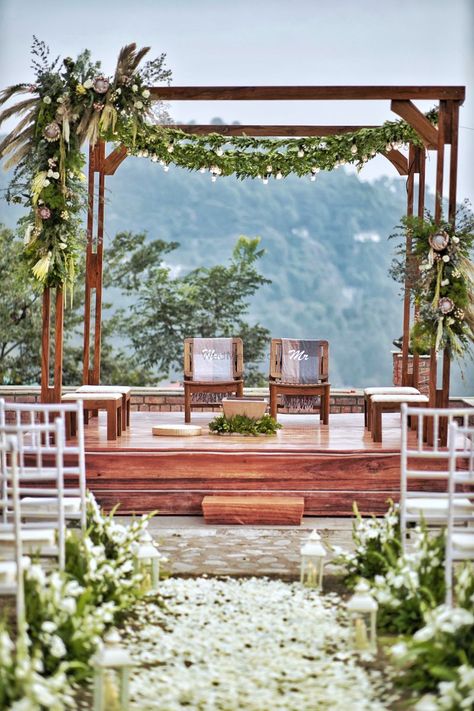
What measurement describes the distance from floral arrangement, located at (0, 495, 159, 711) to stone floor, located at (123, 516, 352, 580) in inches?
Answer: 21.5

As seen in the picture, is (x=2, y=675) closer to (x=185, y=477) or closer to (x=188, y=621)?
(x=188, y=621)

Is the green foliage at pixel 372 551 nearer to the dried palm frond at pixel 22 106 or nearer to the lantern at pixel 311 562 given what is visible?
the lantern at pixel 311 562

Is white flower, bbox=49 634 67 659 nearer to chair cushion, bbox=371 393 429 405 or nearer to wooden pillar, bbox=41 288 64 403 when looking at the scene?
wooden pillar, bbox=41 288 64 403

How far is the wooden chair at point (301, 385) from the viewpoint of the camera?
30.8 feet

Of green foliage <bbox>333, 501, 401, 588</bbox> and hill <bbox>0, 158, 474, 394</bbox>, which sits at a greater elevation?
hill <bbox>0, 158, 474, 394</bbox>

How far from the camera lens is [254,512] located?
733 centimetres

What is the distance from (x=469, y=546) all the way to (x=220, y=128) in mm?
6137

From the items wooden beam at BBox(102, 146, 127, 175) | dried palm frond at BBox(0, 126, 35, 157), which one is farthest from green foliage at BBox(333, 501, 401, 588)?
wooden beam at BBox(102, 146, 127, 175)

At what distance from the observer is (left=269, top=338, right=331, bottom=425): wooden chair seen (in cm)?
939

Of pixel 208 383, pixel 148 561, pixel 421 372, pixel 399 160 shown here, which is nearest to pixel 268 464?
pixel 208 383

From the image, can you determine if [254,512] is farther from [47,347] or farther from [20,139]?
[20,139]

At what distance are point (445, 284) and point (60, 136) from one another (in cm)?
289

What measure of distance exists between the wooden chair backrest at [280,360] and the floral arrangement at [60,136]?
2270 mm

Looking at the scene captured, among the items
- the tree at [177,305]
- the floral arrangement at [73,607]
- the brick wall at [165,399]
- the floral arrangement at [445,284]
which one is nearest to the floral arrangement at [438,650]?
the floral arrangement at [73,607]
